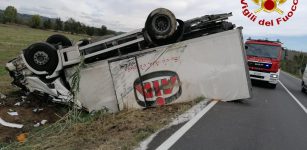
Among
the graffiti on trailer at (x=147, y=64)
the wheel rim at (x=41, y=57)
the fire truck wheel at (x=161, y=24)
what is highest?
the fire truck wheel at (x=161, y=24)

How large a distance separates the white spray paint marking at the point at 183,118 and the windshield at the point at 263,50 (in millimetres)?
9957

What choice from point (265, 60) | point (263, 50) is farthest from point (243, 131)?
point (263, 50)

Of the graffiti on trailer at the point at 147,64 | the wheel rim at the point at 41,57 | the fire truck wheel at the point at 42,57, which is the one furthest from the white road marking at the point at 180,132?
the wheel rim at the point at 41,57

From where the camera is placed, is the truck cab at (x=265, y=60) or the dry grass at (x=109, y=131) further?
the truck cab at (x=265, y=60)

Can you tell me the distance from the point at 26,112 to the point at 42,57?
4.57 ft

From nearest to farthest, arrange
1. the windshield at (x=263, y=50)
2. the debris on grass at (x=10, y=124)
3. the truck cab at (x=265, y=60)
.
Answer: the debris on grass at (x=10, y=124)
the truck cab at (x=265, y=60)
the windshield at (x=263, y=50)

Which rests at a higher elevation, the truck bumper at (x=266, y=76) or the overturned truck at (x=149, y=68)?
the overturned truck at (x=149, y=68)

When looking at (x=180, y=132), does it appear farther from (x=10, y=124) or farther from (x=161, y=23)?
(x=10, y=124)

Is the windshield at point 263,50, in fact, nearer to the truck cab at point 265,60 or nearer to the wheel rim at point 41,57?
the truck cab at point 265,60

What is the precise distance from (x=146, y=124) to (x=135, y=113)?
4.47 ft

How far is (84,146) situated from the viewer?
18.8 ft

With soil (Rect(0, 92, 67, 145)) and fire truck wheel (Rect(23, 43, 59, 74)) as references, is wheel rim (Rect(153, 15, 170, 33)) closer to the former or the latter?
fire truck wheel (Rect(23, 43, 59, 74))

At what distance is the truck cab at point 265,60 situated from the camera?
17.8m

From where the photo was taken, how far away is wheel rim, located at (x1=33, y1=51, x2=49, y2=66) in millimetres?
9305
